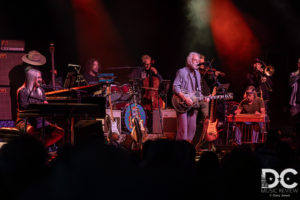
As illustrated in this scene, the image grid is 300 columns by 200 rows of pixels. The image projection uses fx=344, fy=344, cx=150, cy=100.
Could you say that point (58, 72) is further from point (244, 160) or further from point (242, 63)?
point (244, 160)

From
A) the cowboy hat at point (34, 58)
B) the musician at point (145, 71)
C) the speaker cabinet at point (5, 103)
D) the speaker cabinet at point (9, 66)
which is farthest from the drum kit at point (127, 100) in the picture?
the speaker cabinet at point (5, 103)

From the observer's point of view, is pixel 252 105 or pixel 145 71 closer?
pixel 252 105

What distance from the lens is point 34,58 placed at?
34.2 ft

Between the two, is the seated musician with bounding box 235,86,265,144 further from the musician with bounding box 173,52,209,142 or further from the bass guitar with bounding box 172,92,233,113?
the musician with bounding box 173,52,209,142

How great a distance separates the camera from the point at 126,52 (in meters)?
12.7

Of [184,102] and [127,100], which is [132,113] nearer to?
[127,100]

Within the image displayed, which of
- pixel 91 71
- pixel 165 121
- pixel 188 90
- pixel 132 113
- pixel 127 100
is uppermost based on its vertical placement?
pixel 91 71

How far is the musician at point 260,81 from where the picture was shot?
35.7 ft

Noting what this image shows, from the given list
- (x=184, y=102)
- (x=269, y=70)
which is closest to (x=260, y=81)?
(x=269, y=70)

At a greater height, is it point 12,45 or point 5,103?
point 12,45

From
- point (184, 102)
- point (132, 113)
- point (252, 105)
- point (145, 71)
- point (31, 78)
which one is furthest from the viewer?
point (145, 71)

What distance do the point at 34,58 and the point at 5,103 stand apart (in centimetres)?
171

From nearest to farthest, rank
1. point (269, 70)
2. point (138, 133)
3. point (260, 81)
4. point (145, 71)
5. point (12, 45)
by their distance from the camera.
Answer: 1. point (138, 133)
2. point (12, 45)
3. point (260, 81)
4. point (269, 70)
5. point (145, 71)

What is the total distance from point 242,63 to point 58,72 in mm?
6456
